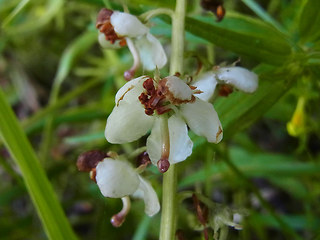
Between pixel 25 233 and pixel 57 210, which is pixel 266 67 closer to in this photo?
pixel 57 210

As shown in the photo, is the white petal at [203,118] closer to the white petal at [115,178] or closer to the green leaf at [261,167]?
the white petal at [115,178]

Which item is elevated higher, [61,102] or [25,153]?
[25,153]

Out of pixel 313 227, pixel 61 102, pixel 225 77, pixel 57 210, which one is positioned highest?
pixel 225 77

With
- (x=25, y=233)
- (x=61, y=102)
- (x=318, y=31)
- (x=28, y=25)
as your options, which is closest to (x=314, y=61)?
(x=318, y=31)

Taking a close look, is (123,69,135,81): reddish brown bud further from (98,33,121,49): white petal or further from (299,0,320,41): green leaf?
(299,0,320,41): green leaf

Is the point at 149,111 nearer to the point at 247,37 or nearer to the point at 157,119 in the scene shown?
the point at 157,119

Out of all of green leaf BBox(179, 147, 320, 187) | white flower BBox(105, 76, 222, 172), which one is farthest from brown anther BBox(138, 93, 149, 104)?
green leaf BBox(179, 147, 320, 187)

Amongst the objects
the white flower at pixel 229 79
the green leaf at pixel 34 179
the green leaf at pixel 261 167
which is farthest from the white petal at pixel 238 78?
the green leaf at pixel 261 167
